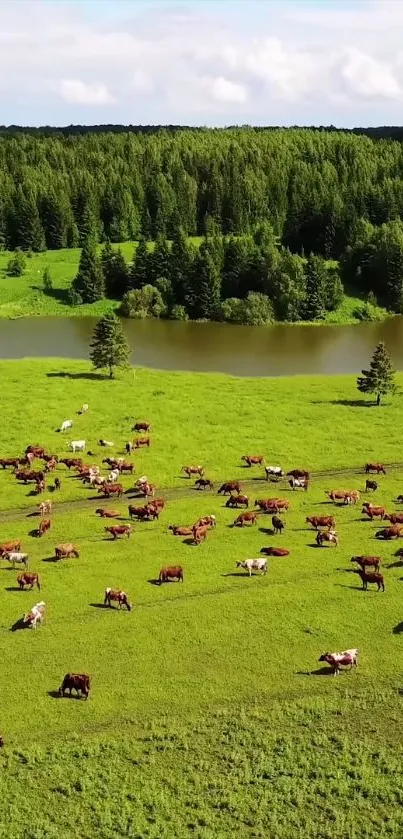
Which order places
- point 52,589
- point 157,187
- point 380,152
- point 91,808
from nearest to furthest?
Result: point 91,808, point 52,589, point 157,187, point 380,152

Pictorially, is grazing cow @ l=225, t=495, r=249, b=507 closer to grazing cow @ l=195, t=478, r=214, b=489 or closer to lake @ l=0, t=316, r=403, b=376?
grazing cow @ l=195, t=478, r=214, b=489

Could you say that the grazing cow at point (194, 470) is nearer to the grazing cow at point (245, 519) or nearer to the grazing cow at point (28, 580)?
the grazing cow at point (245, 519)

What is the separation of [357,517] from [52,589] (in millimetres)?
16620

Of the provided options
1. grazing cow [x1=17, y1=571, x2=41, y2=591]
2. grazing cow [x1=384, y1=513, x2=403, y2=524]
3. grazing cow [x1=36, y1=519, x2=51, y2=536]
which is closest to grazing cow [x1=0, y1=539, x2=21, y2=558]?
grazing cow [x1=36, y1=519, x2=51, y2=536]

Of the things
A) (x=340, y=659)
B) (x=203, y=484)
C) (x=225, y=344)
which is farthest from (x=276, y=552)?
(x=225, y=344)

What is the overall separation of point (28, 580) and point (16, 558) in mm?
2316

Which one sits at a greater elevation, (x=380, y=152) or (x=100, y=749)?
(x=380, y=152)

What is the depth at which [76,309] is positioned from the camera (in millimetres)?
117000

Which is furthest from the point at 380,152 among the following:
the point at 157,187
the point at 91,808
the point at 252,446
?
the point at 91,808

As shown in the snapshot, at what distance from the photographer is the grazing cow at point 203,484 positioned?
1729 inches

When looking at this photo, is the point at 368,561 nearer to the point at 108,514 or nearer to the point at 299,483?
the point at 299,483

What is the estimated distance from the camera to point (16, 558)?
111ft

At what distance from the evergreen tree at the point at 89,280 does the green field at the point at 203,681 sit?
3057 inches

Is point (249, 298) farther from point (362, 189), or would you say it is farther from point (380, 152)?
point (380, 152)
